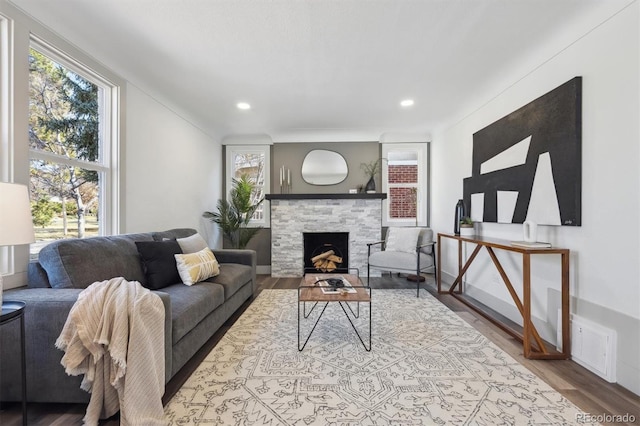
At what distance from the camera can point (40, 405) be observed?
5.11 feet

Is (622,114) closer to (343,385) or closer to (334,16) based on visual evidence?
(334,16)

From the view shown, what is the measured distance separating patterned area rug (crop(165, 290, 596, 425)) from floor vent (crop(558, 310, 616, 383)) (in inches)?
17.2

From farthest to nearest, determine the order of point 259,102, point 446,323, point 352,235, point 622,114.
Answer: point 352,235 < point 259,102 < point 446,323 < point 622,114

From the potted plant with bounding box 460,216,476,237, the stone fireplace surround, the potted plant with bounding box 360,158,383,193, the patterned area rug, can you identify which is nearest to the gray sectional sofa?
the patterned area rug

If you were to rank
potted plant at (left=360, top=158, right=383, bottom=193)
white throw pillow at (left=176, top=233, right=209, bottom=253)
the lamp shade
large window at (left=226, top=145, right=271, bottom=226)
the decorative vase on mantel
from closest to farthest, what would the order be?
1. the lamp shade
2. white throw pillow at (left=176, top=233, right=209, bottom=253)
3. the decorative vase on mantel
4. potted plant at (left=360, top=158, right=383, bottom=193)
5. large window at (left=226, top=145, right=271, bottom=226)

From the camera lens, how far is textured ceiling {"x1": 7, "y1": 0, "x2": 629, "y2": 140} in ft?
6.23

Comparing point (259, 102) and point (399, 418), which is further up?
point (259, 102)

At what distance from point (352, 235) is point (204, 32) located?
139 inches

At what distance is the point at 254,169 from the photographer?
5250mm

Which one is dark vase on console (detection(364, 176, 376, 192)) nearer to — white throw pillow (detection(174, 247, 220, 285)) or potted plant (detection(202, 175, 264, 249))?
potted plant (detection(202, 175, 264, 249))

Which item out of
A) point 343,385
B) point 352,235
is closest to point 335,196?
point 352,235

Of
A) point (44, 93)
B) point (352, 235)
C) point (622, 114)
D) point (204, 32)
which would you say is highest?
point (204, 32)

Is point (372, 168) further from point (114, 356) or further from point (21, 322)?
point (21, 322)
